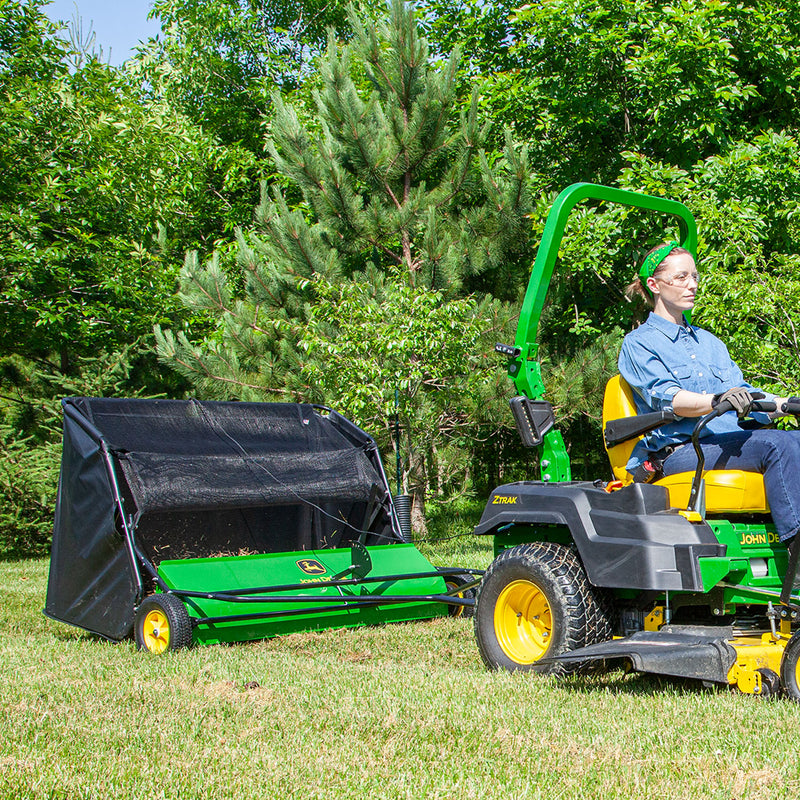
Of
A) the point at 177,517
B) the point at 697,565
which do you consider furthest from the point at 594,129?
the point at 697,565

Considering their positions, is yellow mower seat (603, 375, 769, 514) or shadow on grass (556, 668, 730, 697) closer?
yellow mower seat (603, 375, 769, 514)

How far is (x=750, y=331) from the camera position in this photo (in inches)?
337

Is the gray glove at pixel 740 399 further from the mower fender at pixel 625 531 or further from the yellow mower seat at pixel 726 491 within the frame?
the mower fender at pixel 625 531

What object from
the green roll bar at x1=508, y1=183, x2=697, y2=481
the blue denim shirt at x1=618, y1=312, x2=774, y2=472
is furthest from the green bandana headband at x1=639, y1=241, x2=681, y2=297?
the green roll bar at x1=508, y1=183, x2=697, y2=481

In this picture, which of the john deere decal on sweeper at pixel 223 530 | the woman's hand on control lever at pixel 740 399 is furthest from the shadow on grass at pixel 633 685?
the john deere decal on sweeper at pixel 223 530

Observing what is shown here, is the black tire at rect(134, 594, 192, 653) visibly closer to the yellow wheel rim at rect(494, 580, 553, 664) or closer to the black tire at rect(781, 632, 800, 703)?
the yellow wheel rim at rect(494, 580, 553, 664)

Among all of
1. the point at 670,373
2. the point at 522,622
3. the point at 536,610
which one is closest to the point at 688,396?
the point at 670,373

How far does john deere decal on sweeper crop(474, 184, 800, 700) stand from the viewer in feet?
13.5

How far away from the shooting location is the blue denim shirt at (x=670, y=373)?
183 inches

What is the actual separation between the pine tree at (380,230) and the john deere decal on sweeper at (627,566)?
7692mm

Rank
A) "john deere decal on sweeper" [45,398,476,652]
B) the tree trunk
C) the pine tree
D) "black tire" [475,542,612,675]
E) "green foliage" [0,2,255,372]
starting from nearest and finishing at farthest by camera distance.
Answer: "black tire" [475,542,612,675], "john deere decal on sweeper" [45,398,476,652], the pine tree, the tree trunk, "green foliage" [0,2,255,372]

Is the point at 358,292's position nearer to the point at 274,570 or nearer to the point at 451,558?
the point at 451,558

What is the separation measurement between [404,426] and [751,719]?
8709 mm

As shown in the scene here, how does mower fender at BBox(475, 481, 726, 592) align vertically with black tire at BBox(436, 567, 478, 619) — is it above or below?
above
